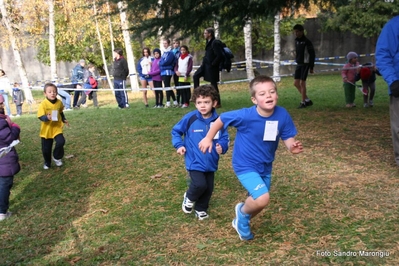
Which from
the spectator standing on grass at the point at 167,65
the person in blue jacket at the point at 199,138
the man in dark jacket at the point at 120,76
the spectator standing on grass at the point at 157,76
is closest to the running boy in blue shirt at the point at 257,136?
the person in blue jacket at the point at 199,138

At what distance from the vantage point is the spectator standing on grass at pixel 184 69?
12.8 m

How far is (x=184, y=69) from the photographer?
12.8 metres

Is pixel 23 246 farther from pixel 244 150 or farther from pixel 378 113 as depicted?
pixel 378 113

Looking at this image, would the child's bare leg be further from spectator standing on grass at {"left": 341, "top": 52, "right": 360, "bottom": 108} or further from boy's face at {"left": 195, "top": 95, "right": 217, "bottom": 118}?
spectator standing on grass at {"left": 341, "top": 52, "right": 360, "bottom": 108}

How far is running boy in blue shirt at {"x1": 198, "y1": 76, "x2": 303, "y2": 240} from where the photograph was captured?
3740mm

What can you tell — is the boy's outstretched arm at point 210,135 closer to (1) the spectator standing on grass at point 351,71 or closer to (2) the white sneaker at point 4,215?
(2) the white sneaker at point 4,215

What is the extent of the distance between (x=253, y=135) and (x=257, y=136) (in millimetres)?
37

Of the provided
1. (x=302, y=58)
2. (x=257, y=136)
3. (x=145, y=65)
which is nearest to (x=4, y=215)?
(x=257, y=136)

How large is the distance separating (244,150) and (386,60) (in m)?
2.63

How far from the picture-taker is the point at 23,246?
4.48m

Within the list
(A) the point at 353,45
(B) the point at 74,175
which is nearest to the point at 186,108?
(B) the point at 74,175

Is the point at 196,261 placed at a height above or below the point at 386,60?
below

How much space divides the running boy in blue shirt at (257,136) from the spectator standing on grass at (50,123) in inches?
159

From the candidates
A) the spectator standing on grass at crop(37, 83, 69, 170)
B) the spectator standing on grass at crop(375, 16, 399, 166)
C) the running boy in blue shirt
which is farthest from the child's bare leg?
the spectator standing on grass at crop(37, 83, 69, 170)
